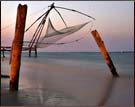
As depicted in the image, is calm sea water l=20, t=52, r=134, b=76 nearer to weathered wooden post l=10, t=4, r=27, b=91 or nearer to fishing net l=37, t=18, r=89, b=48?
fishing net l=37, t=18, r=89, b=48

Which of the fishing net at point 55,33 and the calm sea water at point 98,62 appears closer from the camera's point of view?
the fishing net at point 55,33

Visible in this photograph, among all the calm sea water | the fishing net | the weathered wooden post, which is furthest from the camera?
the calm sea water

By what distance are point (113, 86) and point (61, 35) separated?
252 cm

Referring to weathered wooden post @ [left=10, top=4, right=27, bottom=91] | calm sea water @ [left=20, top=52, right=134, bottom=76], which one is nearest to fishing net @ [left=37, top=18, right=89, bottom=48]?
weathered wooden post @ [left=10, top=4, right=27, bottom=91]

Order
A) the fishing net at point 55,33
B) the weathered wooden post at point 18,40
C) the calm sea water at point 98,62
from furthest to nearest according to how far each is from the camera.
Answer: the calm sea water at point 98,62, the fishing net at point 55,33, the weathered wooden post at point 18,40

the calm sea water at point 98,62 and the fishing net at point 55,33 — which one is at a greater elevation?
the fishing net at point 55,33

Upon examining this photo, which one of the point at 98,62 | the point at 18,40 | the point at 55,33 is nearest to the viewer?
the point at 18,40

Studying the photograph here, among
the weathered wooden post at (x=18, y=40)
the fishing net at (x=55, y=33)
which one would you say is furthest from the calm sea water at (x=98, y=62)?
the weathered wooden post at (x=18, y=40)

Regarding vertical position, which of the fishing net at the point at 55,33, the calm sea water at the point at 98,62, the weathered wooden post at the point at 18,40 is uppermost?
the weathered wooden post at the point at 18,40

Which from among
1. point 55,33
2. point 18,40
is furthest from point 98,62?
point 18,40

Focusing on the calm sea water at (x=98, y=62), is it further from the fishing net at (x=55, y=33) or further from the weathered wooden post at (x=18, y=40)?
the weathered wooden post at (x=18, y=40)

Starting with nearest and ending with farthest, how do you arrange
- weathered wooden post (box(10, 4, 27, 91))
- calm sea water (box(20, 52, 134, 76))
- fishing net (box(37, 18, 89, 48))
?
weathered wooden post (box(10, 4, 27, 91)) < fishing net (box(37, 18, 89, 48)) < calm sea water (box(20, 52, 134, 76))

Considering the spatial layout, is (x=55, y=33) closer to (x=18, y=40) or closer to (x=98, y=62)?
(x=18, y=40)

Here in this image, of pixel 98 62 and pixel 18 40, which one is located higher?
pixel 18 40
